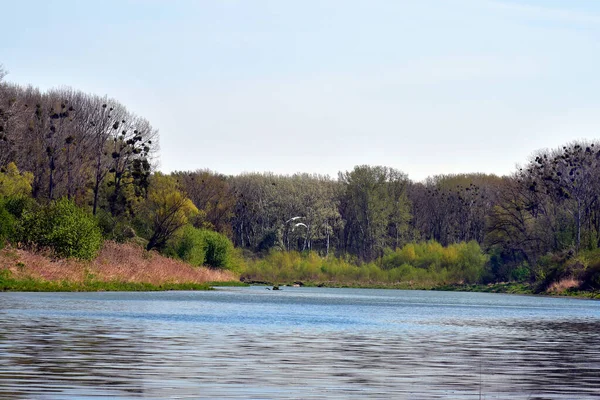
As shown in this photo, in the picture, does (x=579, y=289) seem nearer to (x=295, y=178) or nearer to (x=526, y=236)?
(x=526, y=236)

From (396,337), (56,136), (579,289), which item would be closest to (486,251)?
(579,289)

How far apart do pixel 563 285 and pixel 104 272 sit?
48.1 meters

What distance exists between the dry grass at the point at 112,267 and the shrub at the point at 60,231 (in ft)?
3.80

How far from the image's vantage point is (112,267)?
83.4 meters

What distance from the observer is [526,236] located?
118m

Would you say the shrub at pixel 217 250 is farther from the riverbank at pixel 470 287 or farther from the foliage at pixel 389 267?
the foliage at pixel 389 267

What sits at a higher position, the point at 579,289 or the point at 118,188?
the point at 118,188

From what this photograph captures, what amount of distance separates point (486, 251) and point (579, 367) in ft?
353

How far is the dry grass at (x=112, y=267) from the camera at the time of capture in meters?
69.6

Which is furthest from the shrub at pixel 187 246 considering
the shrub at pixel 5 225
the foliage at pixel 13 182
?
the shrub at pixel 5 225

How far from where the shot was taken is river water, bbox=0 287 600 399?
18469mm

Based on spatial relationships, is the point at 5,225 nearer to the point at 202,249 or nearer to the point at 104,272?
the point at 104,272

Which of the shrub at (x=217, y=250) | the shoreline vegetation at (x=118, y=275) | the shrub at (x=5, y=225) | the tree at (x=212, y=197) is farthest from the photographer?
the tree at (x=212, y=197)

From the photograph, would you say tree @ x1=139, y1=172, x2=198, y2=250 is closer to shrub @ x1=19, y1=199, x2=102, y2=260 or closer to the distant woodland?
the distant woodland
